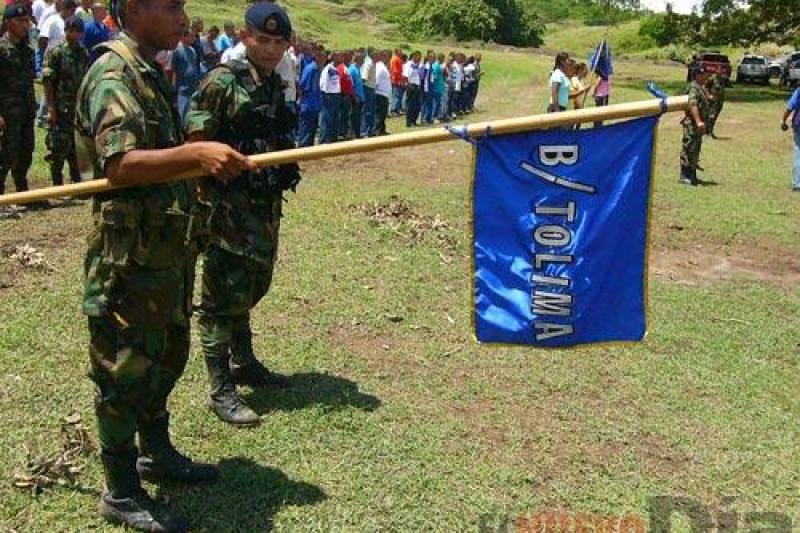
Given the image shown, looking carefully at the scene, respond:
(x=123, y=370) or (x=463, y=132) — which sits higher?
(x=463, y=132)

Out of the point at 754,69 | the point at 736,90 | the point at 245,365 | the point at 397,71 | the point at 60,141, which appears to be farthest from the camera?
the point at 754,69

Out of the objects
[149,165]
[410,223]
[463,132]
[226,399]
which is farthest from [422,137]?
[410,223]

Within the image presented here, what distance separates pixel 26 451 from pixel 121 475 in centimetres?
88

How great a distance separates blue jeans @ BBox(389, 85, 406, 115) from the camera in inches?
805

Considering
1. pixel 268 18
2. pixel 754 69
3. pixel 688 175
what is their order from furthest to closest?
pixel 754 69
pixel 688 175
pixel 268 18

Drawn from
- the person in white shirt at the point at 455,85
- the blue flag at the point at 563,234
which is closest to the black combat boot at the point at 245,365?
the blue flag at the point at 563,234

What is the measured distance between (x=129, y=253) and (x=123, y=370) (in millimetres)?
461

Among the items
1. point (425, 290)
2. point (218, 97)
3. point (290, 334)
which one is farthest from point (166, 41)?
point (425, 290)

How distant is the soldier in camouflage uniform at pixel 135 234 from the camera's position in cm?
293

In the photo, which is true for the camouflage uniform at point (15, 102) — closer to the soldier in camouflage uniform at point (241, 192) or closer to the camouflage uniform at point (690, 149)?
the soldier in camouflage uniform at point (241, 192)

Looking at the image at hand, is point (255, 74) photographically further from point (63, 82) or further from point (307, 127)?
point (307, 127)

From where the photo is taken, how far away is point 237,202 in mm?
4184

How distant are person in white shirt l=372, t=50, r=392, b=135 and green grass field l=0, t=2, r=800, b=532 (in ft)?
29.1

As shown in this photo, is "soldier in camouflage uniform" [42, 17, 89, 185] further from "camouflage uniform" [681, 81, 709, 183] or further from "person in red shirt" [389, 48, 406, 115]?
"person in red shirt" [389, 48, 406, 115]
